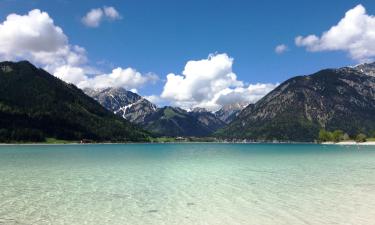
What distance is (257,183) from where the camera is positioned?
49000 millimetres

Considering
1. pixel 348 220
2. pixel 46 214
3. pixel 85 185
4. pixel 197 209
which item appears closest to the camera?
pixel 348 220

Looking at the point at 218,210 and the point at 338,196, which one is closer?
the point at 218,210

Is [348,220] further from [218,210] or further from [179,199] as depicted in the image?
[179,199]

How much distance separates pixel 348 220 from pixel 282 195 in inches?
465

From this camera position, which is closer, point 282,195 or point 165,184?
point 282,195

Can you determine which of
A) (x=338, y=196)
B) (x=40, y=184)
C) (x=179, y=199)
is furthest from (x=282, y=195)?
(x=40, y=184)

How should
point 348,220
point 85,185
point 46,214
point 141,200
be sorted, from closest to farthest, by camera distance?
1. point 348,220
2. point 46,214
3. point 141,200
4. point 85,185

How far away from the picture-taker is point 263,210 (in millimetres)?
31250

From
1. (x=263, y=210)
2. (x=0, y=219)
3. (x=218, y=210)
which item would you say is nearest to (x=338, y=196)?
(x=263, y=210)

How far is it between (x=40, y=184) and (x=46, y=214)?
20590 mm

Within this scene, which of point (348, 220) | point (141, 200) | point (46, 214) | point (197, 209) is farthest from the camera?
point (141, 200)

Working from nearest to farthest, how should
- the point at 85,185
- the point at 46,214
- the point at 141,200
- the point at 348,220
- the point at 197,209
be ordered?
the point at 348,220 < the point at 46,214 < the point at 197,209 < the point at 141,200 < the point at 85,185

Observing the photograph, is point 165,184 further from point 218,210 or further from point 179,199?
point 218,210

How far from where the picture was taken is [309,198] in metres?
36.8
